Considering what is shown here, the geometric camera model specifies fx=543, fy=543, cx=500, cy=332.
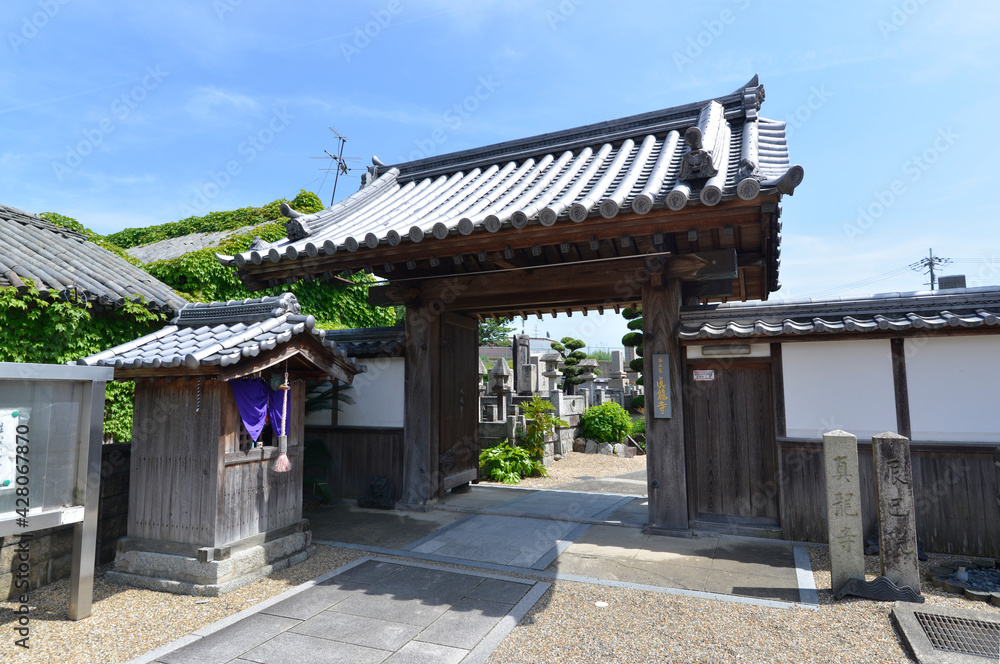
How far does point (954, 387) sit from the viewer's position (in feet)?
22.0

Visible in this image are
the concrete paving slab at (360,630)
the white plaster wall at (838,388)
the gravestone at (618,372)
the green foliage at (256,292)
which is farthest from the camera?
the gravestone at (618,372)

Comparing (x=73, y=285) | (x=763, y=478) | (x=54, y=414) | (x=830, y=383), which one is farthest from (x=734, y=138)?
(x=73, y=285)

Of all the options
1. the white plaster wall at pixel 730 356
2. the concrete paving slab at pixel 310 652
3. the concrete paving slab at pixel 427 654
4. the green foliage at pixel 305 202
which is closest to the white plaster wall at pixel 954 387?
the white plaster wall at pixel 730 356

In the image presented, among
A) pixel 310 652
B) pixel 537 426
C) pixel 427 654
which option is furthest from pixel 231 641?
pixel 537 426

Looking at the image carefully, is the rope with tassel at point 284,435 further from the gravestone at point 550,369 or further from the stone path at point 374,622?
the gravestone at point 550,369

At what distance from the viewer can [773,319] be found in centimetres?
762

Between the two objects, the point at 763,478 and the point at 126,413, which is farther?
the point at 126,413

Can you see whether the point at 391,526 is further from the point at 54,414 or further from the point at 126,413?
the point at 126,413

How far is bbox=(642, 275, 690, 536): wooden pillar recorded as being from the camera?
25.1 feet

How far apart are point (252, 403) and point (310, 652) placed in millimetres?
2922

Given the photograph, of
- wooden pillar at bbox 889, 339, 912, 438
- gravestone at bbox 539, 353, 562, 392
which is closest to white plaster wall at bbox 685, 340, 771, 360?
wooden pillar at bbox 889, 339, 912, 438

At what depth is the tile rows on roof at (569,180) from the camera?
19.6 feet

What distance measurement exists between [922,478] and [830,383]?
1493 millimetres

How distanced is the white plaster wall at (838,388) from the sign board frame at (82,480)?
8.02m
